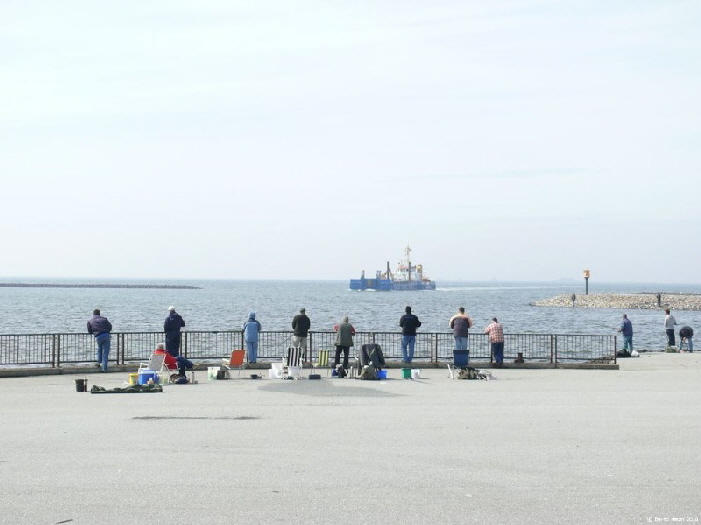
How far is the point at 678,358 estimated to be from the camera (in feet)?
106

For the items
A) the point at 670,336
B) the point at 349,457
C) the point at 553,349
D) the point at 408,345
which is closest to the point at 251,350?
the point at 408,345

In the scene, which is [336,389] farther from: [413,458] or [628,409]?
[413,458]

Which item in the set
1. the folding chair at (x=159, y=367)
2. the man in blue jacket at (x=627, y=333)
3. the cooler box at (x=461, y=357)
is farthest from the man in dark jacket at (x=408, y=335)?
the man in blue jacket at (x=627, y=333)

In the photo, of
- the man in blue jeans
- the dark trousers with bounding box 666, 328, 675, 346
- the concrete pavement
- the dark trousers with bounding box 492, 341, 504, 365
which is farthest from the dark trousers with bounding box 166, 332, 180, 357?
the dark trousers with bounding box 666, 328, 675, 346

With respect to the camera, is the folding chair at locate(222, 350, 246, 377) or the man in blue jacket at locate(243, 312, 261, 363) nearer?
the folding chair at locate(222, 350, 246, 377)

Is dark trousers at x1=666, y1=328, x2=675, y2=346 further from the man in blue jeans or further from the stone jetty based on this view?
the stone jetty

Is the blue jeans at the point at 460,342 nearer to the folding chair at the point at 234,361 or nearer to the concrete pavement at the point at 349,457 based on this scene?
the folding chair at the point at 234,361

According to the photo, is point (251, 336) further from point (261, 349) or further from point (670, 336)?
point (670, 336)

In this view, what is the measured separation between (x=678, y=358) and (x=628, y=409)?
16968mm

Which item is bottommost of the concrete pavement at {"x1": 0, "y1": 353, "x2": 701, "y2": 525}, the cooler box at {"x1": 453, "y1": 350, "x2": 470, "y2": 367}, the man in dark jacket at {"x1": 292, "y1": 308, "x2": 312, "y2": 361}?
the concrete pavement at {"x1": 0, "y1": 353, "x2": 701, "y2": 525}

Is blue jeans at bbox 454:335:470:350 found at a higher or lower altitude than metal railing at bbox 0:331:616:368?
higher

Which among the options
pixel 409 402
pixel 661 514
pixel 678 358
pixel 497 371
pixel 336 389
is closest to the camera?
pixel 661 514

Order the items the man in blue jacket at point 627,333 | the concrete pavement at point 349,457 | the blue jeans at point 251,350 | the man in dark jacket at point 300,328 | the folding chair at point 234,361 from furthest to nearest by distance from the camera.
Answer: the man in blue jacket at point 627,333 < the blue jeans at point 251,350 < the man in dark jacket at point 300,328 < the folding chair at point 234,361 < the concrete pavement at point 349,457

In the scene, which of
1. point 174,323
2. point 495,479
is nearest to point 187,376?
point 174,323
